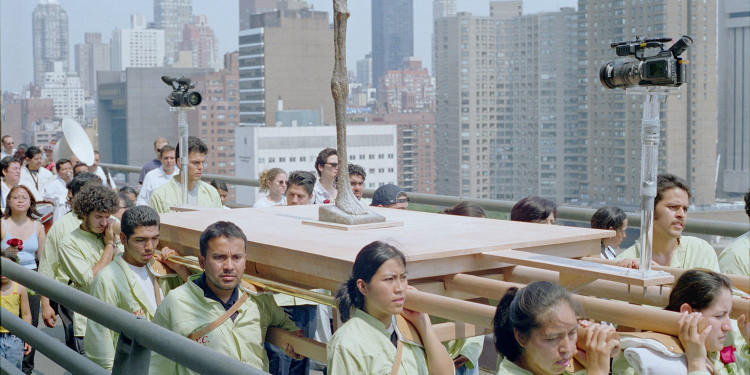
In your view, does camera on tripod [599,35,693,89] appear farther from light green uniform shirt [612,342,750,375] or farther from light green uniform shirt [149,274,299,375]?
light green uniform shirt [149,274,299,375]

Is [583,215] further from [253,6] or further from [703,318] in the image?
[253,6]

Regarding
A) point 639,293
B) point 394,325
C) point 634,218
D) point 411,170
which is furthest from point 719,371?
point 411,170

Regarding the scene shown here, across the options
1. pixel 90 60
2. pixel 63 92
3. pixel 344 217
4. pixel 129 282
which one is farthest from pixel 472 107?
pixel 90 60

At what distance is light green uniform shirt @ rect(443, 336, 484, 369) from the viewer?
387cm

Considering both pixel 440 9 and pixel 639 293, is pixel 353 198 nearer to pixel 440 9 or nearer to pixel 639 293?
pixel 639 293

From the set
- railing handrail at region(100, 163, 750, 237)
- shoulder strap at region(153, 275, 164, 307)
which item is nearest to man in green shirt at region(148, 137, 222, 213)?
shoulder strap at region(153, 275, 164, 307)

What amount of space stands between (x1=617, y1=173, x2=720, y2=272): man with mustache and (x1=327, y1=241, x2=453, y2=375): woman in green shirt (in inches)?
55.6

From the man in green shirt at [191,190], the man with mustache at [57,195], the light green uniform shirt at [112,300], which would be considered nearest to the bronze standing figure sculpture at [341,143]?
the light green uniform shirt at [112,300]

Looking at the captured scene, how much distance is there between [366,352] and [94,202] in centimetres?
253

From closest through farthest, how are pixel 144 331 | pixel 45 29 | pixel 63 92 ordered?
1. pixel 144 331
2. pixel 45 29
3. pixel 63 92

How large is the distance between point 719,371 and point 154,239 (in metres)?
2.58

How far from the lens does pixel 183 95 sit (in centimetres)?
618

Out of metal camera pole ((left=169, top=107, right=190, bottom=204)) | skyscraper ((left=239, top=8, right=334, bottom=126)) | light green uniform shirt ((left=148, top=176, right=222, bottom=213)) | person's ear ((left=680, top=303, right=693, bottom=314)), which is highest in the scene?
skyscraper ((left=239, top=8, right=334, bottom=126))

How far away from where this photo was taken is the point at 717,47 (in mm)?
65438
